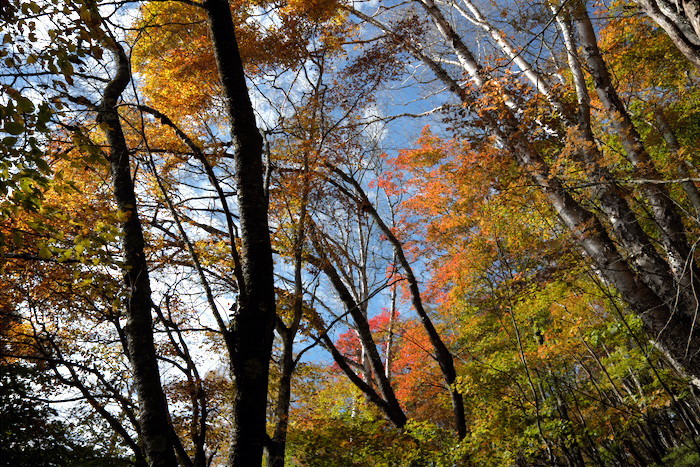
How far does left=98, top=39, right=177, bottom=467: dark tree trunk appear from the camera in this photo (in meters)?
2.70

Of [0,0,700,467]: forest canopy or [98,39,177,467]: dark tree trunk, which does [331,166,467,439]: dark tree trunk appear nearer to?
[0,0,700,467]: forest canopy

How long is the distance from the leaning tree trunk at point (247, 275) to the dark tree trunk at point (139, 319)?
0.58 metres

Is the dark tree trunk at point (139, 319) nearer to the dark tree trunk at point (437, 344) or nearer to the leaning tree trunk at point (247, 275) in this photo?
the leaning tree trunk at point (247, 275)

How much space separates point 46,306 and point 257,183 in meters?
5.53

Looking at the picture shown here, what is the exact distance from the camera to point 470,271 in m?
13.8

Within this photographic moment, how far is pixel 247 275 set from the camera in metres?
1.92

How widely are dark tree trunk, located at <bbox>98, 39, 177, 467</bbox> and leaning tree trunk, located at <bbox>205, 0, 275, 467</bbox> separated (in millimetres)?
577

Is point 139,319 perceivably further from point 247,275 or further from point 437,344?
point 437,344

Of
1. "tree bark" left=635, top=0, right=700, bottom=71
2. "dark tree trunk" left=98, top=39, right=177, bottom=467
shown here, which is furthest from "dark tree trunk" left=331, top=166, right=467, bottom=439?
"tree bark" left=635, top=0, right=700, bottom=71

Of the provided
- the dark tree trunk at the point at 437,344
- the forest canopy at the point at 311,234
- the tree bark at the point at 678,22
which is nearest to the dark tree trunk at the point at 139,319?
the forest canopy at the point at 311,234

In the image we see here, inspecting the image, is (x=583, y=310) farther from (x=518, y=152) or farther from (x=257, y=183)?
(x=257, y=183)

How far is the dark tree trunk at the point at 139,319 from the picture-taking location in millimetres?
2695

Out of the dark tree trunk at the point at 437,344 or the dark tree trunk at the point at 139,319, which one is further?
the dark tree trunk at the point at 437,344

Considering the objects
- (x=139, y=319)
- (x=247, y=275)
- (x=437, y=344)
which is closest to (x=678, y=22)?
(x=247, y=275)
